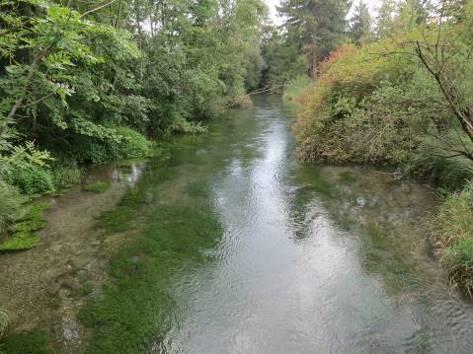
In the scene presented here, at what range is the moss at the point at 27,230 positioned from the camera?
6.47 meters

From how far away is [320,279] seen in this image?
580 centimetres

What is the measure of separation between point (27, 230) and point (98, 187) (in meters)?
2.69

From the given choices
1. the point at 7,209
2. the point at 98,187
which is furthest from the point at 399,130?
the point at 7,209

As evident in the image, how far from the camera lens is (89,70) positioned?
10984 millimetres

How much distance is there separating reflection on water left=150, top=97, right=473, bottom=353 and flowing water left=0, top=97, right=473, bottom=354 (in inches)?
0.8

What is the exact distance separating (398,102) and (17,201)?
8.76 m

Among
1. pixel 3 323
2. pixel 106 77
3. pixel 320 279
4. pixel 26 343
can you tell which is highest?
pixel 106 77

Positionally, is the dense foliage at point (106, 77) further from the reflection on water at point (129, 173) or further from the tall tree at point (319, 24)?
the tall tree at point (319, 24)

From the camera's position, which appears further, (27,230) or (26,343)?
(27,230)

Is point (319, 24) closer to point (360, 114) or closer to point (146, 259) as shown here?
point (360, 114)

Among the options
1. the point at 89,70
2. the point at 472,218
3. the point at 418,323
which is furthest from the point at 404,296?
the point at 89,70

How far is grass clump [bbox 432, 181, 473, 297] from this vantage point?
5.49 metres

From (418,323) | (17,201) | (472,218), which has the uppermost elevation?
(17,201)

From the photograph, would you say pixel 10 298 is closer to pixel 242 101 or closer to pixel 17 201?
pixel 17 201
